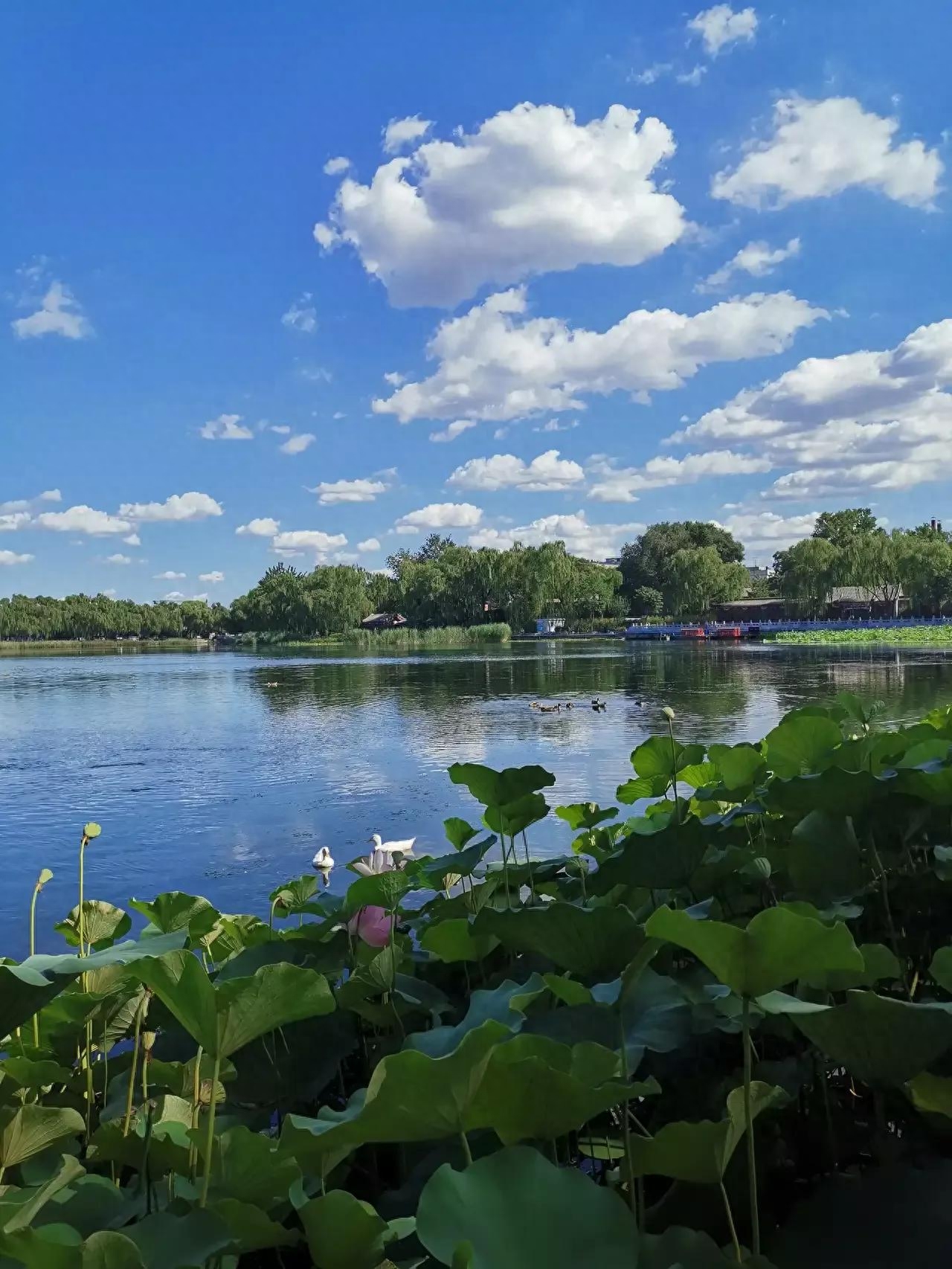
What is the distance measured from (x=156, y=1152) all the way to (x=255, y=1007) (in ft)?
0.92

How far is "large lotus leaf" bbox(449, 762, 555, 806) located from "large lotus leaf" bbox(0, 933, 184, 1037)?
27.7 inches

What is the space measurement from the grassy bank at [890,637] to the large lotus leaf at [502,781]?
38010 mm

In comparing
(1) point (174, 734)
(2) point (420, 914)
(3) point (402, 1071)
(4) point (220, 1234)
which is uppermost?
(3) point (402, 1071)

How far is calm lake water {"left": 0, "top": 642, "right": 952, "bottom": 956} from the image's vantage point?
23.2 feet

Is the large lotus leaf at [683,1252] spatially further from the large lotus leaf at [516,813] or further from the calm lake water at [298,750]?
the calm lake water at [298,750]

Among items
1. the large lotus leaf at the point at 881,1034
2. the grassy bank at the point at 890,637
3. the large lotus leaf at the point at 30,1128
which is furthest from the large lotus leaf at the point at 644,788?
the grassy bank at the point at 890,637

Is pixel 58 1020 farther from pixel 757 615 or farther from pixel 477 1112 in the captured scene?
pixel 757 615

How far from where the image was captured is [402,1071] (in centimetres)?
63

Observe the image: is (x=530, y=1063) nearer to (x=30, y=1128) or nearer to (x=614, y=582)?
(x=30, y=1128)

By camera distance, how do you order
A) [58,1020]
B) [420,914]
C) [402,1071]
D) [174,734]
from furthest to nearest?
[174,734] → [420,914] → [58,1020] → [402,1071]

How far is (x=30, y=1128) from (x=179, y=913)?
1.85 ft

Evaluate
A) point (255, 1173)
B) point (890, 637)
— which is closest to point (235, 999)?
point (255, 1173)

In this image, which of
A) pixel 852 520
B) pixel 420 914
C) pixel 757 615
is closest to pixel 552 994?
pixel 420 914

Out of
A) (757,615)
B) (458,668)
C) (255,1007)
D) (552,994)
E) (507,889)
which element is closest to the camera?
(255,1007)
